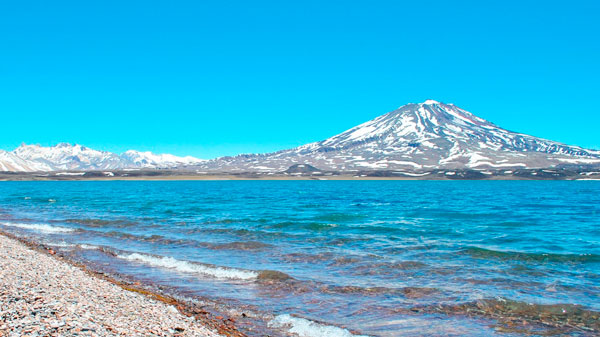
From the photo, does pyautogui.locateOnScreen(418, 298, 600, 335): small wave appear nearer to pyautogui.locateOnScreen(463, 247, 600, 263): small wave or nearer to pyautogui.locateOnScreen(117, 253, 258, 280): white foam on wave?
pyautogui.locateOnScreen(117, 253, 258, 280): white foam on wave

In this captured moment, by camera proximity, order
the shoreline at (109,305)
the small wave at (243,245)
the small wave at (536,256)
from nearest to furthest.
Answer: the shoreline at (109,305) < the small wave at (536,256) < the small wave at (243,245)

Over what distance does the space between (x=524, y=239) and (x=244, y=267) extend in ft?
62.2

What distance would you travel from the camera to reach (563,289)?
54.5 ft

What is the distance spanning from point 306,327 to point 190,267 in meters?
9.20

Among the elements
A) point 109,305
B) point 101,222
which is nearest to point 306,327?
point 109,305

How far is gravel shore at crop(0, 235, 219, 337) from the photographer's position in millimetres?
9008

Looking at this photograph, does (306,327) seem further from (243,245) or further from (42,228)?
(42,228)

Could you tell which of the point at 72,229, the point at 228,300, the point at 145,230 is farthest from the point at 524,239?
the point at 72,229

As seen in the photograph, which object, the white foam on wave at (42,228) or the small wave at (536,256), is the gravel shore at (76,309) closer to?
the small wave at (536,256)

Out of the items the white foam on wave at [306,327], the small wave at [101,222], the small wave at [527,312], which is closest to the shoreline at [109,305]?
the white foam on wave at [306,327]

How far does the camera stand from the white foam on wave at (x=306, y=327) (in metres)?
11.8

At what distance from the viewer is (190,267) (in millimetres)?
19875

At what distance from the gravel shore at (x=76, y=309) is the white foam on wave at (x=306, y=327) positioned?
7.90ft

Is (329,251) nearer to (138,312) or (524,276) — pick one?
(524,276)
